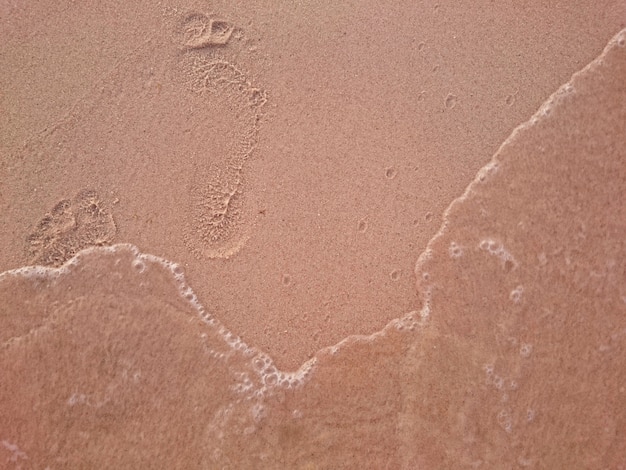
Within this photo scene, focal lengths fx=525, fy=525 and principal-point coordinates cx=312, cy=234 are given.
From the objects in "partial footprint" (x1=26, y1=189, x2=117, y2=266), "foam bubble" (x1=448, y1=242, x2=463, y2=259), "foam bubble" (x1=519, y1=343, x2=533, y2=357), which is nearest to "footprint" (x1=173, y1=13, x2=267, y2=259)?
"partial footprint" (x1=26, y1=189, x2=117, y2=266)

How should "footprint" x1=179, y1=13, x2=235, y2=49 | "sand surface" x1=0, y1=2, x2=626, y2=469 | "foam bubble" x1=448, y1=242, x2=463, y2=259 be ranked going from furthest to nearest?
"footprint" x1=179, y1=13, x2=235, y2=49 < "foam bubble" x1=448, y1=242, x2=463, y2=259 < "sand surface" x1=0, y1=2, x2=626, y2=469

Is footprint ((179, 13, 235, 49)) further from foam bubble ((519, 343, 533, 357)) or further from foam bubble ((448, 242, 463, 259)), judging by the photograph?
foam bubble ((519, 343, 533, 357))

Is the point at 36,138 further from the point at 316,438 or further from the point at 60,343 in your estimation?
the point at 316,438

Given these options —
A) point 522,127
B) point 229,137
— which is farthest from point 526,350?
point 229,137

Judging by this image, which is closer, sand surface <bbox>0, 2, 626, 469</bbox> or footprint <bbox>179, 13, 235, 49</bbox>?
sand surface <bbox>0, 2, 626, 469</bbox>

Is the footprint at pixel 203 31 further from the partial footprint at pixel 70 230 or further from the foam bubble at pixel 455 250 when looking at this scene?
the foam bubble at pixel 455 250

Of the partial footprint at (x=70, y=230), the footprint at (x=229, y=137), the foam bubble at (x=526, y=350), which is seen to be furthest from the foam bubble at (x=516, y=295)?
the partial footprint at (x=70, y=230)
